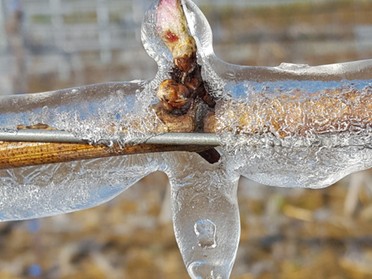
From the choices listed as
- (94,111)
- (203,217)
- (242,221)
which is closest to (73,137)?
(94,111)

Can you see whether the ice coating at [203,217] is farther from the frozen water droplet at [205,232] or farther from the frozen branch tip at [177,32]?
the frozen branch tip at [177,32]

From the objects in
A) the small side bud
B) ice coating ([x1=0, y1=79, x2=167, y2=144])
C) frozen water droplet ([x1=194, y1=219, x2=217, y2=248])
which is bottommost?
frozen water droplet ([x1=194, y1=219, x2=217, y2=248])

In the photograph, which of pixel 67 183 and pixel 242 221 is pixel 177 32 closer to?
pixel 67 183

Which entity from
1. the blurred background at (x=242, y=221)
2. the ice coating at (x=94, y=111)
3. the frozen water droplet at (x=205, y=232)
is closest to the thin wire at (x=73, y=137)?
the ice coating at (x=94, y=111)

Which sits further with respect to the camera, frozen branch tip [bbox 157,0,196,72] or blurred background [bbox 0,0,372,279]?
blurred background [bbox 0,0,372,279]

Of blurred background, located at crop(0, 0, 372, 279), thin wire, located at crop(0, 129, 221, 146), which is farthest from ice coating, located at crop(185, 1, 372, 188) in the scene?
blurred background, located at crop(0, 0, 372, 279)

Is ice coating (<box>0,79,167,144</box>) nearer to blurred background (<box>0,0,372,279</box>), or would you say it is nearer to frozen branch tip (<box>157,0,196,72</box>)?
frozen branch tip (<box>157,0,196,72</box>)
